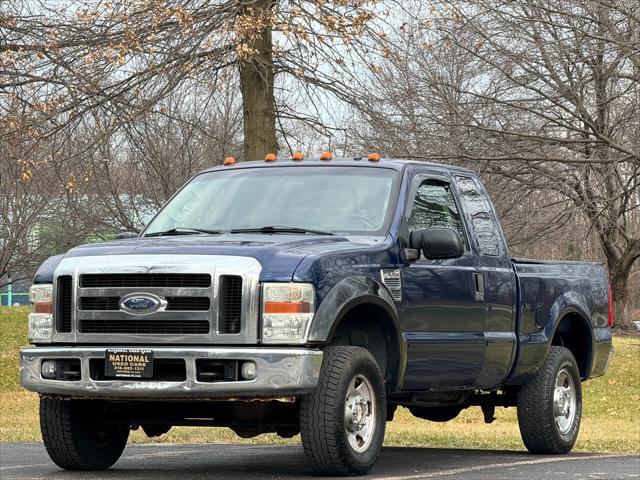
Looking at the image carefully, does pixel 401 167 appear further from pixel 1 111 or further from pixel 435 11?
pixel 1 111

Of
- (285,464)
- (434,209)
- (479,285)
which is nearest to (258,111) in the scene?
(434,209)

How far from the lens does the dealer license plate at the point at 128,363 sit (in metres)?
8.04

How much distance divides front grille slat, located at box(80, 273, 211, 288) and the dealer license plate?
1.30 feet

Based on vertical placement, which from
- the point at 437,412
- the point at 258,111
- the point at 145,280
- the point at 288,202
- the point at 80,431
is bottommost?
the point at 437,412

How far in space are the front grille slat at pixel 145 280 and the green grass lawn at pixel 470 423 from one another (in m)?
4.43

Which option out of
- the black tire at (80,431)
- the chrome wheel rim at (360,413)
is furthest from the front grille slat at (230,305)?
the black tire at (80,431)

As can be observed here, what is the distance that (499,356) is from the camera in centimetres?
1024

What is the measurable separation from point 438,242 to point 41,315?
8.34 feet

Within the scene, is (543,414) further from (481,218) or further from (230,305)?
(230,305)

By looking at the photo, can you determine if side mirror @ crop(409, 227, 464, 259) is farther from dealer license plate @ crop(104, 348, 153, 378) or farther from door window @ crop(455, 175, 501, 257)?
dealer license plate @ crop(104, 348, 153, 378)

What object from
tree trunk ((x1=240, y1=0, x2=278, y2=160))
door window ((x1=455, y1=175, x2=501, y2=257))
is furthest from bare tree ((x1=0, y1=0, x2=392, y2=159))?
door window ((x1=455, y1=175, x2=501, y2=257))

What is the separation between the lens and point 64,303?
337 inches

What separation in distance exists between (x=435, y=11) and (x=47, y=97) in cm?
579

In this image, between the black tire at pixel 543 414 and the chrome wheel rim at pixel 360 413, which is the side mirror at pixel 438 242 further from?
the black tire at pixel 543 414
